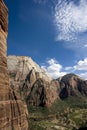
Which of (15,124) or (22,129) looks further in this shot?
(22,129)

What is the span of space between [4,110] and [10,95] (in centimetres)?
968

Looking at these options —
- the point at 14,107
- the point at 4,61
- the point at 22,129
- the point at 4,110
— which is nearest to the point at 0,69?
the point at 4,61

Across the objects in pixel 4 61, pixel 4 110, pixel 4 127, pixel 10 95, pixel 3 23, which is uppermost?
pixel 3 23

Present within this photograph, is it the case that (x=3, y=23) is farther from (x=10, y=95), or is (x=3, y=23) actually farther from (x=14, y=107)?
(x=14, y=107)

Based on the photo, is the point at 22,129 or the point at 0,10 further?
the point at 22,129

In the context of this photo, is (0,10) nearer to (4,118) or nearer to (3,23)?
(3,23)

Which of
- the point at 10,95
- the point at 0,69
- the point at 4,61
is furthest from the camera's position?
the point at 10,95

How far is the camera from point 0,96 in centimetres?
6844

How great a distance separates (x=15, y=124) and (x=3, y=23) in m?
32.2

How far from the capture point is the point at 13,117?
8219 centimetres

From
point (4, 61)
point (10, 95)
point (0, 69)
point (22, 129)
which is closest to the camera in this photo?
point (0, 69)

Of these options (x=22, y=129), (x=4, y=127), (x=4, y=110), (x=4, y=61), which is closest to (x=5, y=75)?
(x=4, y=61)

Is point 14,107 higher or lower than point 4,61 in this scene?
lower

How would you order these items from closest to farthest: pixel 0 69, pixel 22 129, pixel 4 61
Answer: pixel 0 69 < pixel 4 61 < pixel 22 129
